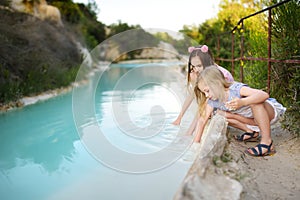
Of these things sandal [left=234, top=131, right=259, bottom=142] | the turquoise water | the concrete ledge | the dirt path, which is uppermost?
the concrete ledge

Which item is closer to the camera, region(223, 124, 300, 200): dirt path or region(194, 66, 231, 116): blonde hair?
region(223, 124, 300, 200): dirt path

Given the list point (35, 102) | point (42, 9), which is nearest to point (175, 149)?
point (35, 102)

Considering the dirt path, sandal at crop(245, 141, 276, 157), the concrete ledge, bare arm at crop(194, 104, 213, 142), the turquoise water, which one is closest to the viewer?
the concrete ledge

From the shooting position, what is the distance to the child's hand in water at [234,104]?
227 centimetres

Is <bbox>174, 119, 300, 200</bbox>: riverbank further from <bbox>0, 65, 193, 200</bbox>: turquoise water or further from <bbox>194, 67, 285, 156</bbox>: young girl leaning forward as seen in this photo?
<bbox>0, 65, 193, 200</bbox>: turquoise water

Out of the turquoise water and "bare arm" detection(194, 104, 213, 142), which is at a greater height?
"bare arm" detection(194, 104, 213, 142)

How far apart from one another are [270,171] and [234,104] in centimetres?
52

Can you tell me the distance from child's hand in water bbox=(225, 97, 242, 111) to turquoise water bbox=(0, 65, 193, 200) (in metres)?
0.60

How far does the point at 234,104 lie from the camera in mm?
2283

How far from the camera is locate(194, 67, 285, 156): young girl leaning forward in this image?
2234mm

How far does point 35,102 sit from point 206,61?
450 centimetres

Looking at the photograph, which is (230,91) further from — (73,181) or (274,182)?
(73,181)

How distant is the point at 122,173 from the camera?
263 cm

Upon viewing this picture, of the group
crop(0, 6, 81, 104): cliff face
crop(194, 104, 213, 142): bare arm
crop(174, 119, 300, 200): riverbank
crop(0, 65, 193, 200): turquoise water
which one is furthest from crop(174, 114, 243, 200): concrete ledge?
crop(0, 6, 81, 104): cliff face
